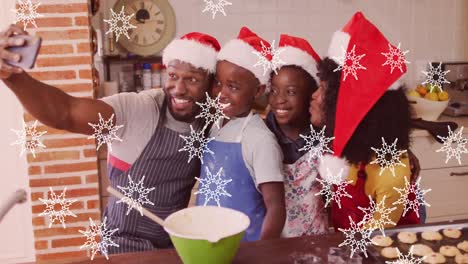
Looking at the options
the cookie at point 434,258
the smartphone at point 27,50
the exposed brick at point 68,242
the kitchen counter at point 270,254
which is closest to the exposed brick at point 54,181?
the exposed brick at point 68,242

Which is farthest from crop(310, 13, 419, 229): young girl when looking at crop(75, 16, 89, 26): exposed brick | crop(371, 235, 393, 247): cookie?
crop(75, 16, 89, 26): exposed brick

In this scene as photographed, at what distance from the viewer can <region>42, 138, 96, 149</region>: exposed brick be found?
3.01ft

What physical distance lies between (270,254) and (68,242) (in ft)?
1.64

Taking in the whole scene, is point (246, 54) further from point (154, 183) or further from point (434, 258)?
point (434, 258)

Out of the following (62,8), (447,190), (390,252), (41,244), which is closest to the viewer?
(390,252)

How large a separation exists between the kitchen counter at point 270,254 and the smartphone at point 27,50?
0.26 m

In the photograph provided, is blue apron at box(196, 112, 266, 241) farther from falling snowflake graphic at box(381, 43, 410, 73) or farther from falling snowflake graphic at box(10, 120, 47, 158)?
falling snowflake graphic at box(10, 120, 47, 158)

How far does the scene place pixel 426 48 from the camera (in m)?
0.97

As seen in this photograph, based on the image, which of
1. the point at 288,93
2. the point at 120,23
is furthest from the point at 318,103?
the point at 120,23

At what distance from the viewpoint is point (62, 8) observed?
0.84m

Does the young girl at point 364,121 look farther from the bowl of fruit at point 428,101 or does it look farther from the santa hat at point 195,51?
the santa hat at point 195,51

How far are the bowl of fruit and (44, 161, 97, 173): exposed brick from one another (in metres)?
0.60

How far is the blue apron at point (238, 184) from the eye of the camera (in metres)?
0.76

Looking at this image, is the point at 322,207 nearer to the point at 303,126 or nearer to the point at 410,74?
the point at 303,126
